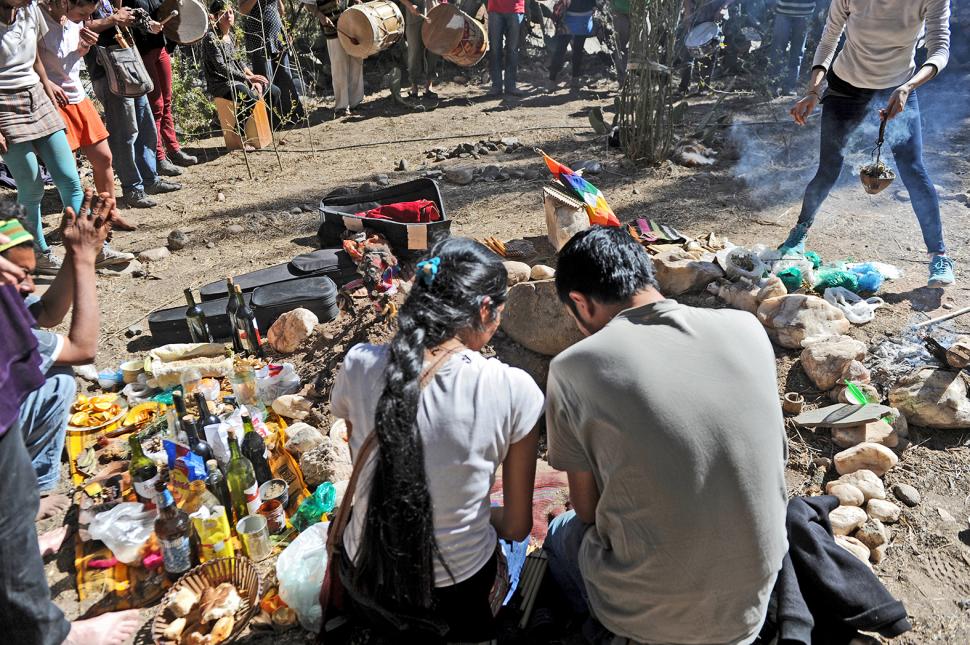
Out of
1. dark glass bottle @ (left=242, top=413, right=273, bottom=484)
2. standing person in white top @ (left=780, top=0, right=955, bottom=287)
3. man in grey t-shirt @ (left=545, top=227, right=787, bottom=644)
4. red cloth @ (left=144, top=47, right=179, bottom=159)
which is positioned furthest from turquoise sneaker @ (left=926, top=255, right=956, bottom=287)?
red cloth @ (left=144, top=47, right=179, bottom=159)

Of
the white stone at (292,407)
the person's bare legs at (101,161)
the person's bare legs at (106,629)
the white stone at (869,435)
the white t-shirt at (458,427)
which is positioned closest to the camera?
the white t-shirt at (458,427)

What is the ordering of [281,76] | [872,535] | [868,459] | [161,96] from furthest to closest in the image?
[281,76] < [161,96] < [868,459] < [872,535]

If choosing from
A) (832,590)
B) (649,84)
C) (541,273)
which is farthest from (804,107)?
(832,590)

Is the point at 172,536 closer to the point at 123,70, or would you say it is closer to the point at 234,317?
the point at 234,317

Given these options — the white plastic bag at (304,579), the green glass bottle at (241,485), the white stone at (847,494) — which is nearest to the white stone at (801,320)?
the white stone at (847,494)

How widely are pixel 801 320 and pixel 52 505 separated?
13.1 feet

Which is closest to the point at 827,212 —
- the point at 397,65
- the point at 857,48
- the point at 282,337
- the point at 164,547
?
the point at 857,48

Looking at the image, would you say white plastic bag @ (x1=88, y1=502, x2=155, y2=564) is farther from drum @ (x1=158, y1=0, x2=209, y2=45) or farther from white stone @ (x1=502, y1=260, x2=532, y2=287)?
drum @ (x1=158, y1=0, x2=209, y2=45)

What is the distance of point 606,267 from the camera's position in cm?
202

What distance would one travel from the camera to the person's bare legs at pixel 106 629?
247cm

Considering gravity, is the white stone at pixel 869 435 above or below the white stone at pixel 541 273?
below

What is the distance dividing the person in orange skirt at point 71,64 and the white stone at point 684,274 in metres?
4.32

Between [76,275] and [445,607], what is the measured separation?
176 cm

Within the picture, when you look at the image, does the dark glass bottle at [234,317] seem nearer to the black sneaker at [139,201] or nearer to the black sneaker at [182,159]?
the black sneaker at [139,201]
